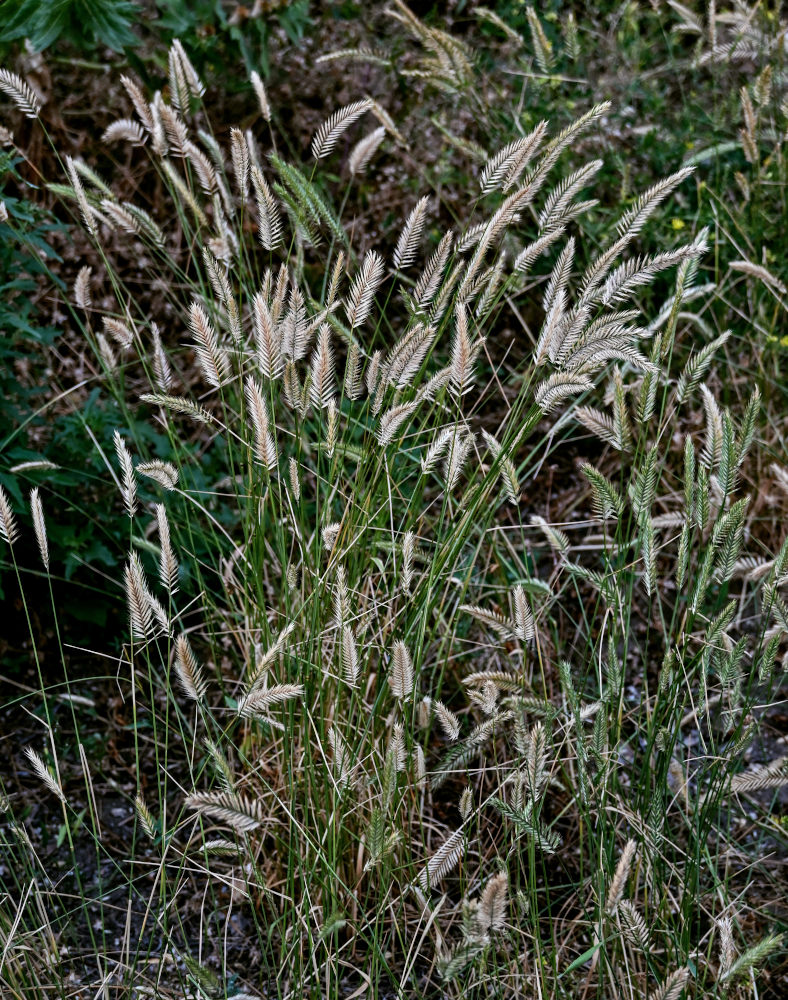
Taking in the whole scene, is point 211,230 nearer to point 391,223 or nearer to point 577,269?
point 391,223

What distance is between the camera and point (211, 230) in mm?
3260

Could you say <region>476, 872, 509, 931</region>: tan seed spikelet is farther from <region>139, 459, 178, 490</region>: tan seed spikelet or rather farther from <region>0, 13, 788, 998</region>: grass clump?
<region>139, 459, 178, 490</region>: tan seed spikelet

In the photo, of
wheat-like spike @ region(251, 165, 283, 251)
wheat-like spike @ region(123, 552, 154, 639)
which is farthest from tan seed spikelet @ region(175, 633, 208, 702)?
wheat-like spike @ region(251, 165, 283, 251)

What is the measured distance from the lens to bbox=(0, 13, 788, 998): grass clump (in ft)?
5.70


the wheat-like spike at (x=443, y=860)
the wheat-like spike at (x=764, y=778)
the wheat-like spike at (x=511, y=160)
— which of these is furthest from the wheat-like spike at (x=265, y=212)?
the wheat-like spike at (x=764, y=778)

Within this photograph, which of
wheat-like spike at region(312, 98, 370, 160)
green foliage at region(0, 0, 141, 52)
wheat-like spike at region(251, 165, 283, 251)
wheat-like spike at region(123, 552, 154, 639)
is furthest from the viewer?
green foliage at region(0, 0, 141, 52)

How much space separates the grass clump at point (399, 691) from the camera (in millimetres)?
1737

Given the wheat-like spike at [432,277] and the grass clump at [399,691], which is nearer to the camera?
the grass clump at [399,691]

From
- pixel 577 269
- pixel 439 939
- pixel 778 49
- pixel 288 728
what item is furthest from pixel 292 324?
pixel 778 49

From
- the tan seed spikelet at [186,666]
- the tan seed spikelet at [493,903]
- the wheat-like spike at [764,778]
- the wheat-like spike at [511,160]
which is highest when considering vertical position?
the wheat-like spike at [511,160]

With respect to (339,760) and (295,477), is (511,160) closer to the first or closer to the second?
(295,477)

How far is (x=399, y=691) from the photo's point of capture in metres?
1.72

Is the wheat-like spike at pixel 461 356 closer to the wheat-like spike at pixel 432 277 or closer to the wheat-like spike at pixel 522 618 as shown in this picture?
the wheat-like spike at pixel 432 277

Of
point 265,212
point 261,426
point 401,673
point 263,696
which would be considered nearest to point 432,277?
point 265,212
